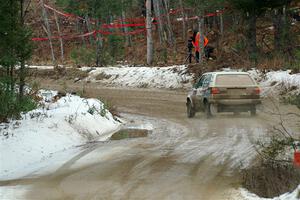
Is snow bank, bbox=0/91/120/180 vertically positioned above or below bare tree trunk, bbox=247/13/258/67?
below

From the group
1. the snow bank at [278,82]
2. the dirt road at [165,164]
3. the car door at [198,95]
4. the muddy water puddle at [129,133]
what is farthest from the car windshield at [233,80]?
the snow bank at [278,82]

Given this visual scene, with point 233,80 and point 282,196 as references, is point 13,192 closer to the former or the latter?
point 282,196

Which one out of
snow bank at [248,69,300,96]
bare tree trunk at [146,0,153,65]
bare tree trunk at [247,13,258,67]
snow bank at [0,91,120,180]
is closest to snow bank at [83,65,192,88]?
bare tree trunk at [146,0,153,65]

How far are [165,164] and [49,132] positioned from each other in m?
3.76

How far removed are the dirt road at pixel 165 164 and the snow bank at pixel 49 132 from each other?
0.75m

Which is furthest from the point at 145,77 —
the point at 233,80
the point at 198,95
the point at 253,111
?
the point at 253,111

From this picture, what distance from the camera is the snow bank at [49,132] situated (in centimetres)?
1180

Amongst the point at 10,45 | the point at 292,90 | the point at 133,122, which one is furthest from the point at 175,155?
the point at 292,90

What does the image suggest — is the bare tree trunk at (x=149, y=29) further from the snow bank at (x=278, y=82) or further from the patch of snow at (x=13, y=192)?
the patch of snow at (x=13, y=192)

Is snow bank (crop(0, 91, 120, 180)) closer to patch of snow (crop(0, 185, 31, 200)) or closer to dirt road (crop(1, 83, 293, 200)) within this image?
dirt road (crop(1, 83, 293, 200))

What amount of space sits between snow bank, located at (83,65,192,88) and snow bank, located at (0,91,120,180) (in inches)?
536

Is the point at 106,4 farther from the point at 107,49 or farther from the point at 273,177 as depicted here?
the point at 273,177

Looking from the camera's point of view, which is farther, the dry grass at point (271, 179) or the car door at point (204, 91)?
the car door at point (204, 91)

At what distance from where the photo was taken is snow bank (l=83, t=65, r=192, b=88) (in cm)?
3145
